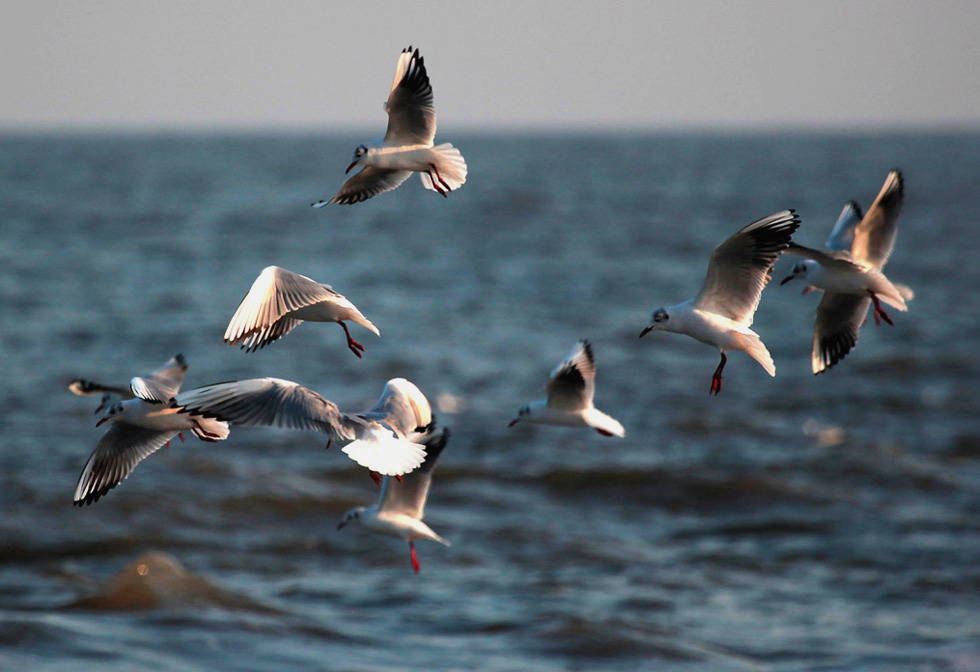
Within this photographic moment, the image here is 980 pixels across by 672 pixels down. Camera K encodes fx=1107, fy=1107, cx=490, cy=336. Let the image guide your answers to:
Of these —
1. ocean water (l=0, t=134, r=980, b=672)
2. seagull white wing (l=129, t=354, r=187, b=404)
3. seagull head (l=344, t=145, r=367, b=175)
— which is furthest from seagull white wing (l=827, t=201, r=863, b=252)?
ocean water (l=0, t=134, r=980, b=672)

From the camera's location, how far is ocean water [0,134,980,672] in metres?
12.1

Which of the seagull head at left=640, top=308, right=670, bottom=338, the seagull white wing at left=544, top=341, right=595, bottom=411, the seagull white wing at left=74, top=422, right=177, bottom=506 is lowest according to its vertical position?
the seagull white wing at left=74, top=422, right=177, bottom=506

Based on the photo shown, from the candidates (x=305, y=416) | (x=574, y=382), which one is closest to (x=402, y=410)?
(x=305, y=416)

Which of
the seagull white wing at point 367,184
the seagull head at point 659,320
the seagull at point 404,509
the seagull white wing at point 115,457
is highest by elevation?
the seagull white wing at point 367,184

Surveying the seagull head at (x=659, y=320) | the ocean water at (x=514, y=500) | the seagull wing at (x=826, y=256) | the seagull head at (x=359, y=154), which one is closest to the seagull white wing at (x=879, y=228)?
the seagull wing at (x=826, y=256)

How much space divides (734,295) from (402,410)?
1721 mm

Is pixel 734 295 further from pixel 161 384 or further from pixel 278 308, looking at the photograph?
pixel 161 384

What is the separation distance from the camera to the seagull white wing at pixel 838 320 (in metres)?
5.87

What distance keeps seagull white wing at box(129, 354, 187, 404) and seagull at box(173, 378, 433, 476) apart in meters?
0.11

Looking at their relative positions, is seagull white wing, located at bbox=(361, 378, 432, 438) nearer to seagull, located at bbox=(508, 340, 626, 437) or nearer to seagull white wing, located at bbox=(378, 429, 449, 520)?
seagull, located at bbox=(508, 340, 626, 437)

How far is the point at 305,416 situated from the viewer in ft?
15.5

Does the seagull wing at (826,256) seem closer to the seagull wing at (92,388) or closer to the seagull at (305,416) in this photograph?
the seagull at (305,416)

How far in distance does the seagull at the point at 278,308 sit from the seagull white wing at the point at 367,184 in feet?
2.86

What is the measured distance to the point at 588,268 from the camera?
41562 mm
